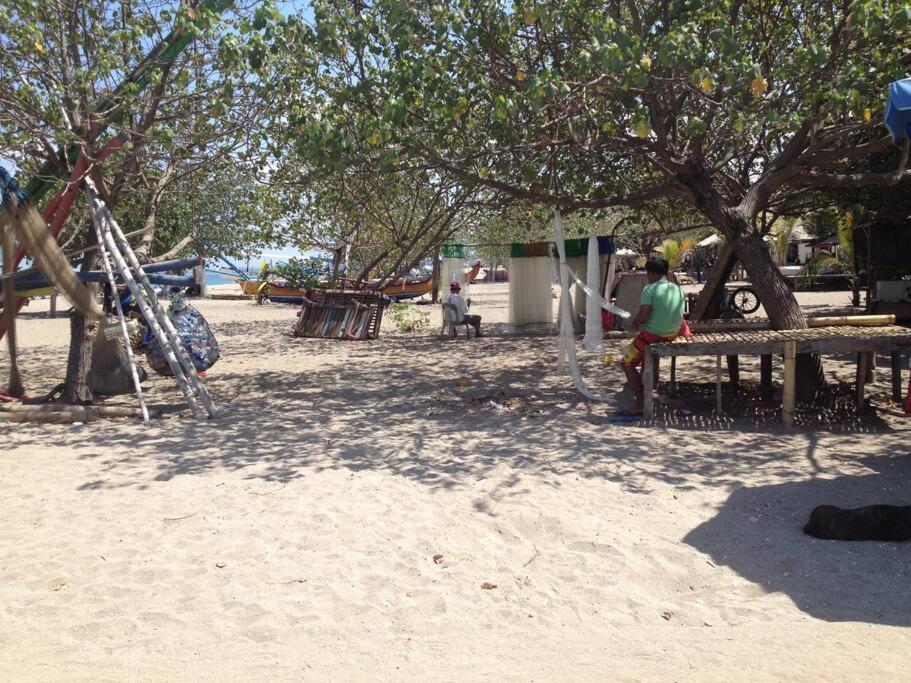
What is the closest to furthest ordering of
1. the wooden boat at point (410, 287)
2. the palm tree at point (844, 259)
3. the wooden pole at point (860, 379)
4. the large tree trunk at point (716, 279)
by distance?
the wooden pole at point (860, 379), the large tree trunk at point (716, 279), the palm tree at point (844, 259), the wooden boat at point (410, 287)

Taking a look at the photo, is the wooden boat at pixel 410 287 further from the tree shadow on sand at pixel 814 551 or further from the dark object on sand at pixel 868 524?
the dark object on sand at pixel 868 524

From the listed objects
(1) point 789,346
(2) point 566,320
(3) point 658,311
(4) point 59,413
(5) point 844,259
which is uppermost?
(5) point 844,259

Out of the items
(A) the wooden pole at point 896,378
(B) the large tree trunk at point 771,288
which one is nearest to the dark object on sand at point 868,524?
(B) the large tree trunk at point 771,288

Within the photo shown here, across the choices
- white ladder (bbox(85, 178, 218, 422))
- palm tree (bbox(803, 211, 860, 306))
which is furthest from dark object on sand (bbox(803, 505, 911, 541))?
palm tree (bbox(803, 211, 860, 306))

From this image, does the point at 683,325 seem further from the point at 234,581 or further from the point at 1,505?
the point at 1,505

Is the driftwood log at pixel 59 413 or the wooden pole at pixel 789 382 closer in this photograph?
the wooden pole at pixel 789 382

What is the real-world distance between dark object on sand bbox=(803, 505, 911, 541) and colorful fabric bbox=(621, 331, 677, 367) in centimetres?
313

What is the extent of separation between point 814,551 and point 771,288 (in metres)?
4.67

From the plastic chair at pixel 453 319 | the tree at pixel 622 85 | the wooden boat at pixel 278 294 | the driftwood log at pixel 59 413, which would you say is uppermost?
the tree at pixel 622 85

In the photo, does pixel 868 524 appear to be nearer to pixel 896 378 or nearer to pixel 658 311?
pixel 658 311

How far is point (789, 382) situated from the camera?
284 inches

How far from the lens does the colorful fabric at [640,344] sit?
7.44 meters

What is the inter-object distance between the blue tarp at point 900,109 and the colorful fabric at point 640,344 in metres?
3.21

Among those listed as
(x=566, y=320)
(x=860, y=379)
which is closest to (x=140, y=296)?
(x=566, y=320)
